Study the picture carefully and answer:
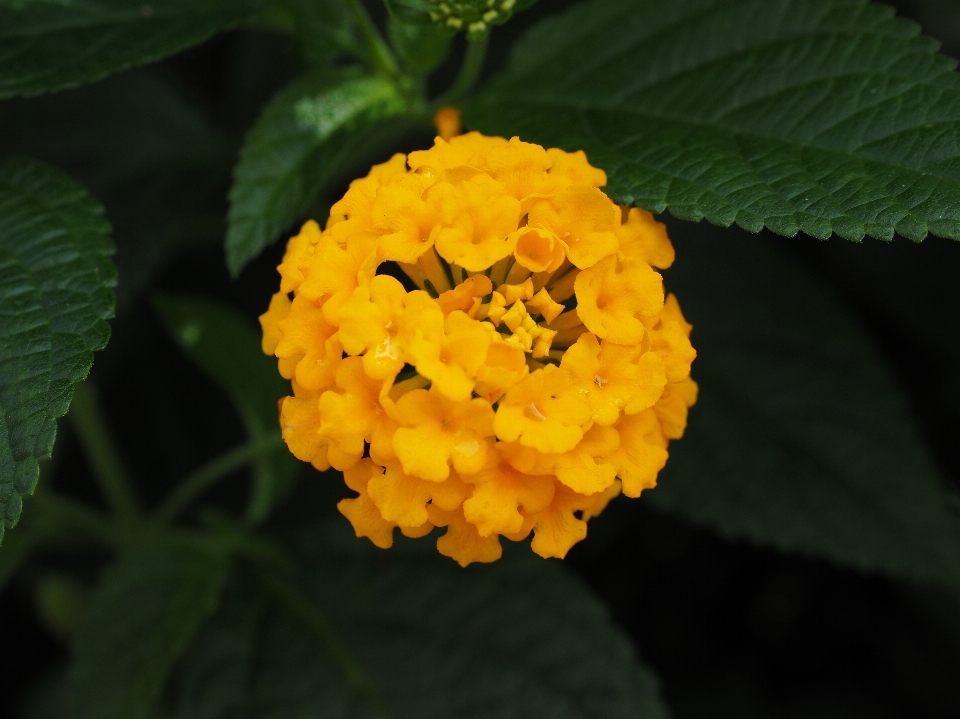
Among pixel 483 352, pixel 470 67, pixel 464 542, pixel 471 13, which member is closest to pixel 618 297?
pixel 483 352

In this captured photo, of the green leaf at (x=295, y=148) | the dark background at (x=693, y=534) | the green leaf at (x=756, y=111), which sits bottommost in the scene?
the dark background at (x=693, y=534)

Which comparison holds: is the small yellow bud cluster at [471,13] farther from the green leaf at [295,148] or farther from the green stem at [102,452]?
the green stem at [102,452]

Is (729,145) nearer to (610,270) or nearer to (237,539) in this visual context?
(610,270)

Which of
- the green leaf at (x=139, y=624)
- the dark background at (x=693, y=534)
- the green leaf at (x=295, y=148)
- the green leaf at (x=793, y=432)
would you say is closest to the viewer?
the green leaf at (x=295, y=148)

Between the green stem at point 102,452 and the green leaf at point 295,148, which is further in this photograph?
the green stem at point 102,452

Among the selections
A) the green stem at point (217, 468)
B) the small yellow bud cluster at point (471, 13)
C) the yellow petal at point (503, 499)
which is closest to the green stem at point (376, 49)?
the small yellow bud cluster at point (471, 13)

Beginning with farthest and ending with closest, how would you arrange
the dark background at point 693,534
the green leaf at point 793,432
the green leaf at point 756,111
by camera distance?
the dark background at point 693,534 < the green leaf at point 793,432 < the green leaf at point 756,111

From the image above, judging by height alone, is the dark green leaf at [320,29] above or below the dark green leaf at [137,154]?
above
